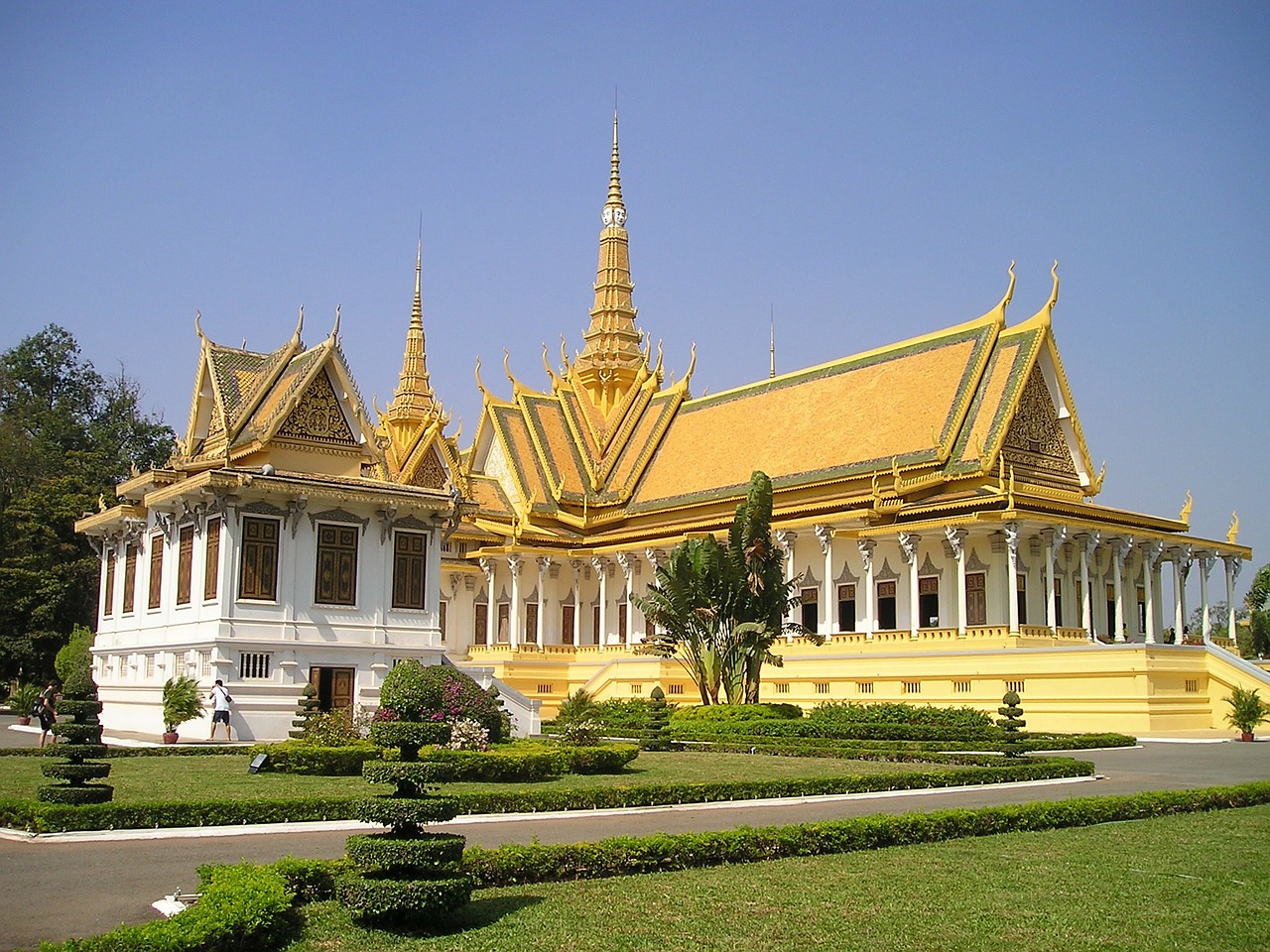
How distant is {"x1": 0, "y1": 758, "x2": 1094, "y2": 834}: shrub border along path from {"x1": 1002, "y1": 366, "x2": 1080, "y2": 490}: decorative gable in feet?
59.0

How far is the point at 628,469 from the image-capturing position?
1852 inches

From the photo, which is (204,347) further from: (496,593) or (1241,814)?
(1241,814)

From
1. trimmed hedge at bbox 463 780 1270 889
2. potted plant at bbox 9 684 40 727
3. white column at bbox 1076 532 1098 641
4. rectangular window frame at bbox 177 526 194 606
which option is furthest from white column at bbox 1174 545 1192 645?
potted plant at bbox 9 684 40 727

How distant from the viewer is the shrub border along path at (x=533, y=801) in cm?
1176

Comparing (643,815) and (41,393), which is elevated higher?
(41,393)

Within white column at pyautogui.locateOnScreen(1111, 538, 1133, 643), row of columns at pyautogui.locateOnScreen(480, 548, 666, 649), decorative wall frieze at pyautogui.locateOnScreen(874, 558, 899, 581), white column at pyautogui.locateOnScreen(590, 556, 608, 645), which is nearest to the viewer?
white column at pyautogui.locateOnScreen(1111, 538, 1133, 643)

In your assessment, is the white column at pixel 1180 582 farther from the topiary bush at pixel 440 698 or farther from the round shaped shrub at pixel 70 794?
the round shaped shrub at pixel 70 794

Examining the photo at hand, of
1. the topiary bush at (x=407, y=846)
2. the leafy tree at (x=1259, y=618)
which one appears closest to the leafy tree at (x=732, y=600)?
the topiary bush at (x=407, y=846)

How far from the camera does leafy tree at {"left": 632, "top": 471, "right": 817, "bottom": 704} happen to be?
28.6 metres

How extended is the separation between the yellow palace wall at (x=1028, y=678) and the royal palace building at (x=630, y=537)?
0.06 metres

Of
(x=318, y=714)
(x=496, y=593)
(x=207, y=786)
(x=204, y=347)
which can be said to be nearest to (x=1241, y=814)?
(x=207, y=786)

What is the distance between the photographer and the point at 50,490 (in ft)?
140

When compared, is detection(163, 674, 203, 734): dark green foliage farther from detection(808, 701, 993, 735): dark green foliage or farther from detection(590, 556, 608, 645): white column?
detection(590, 556, 608, 645): white column

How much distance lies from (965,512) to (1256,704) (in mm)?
8876
